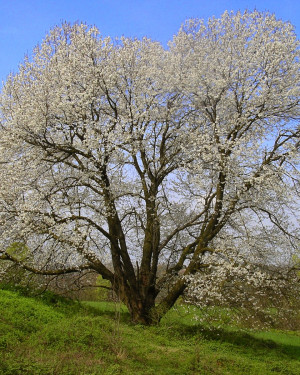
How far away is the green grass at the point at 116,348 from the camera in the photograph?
7547 millimetres

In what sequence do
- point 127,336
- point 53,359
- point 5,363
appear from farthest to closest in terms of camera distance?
1. point 127,336
2. point 53,359
3. point 5,363

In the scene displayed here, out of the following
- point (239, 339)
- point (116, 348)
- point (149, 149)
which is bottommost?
point (116, 348)

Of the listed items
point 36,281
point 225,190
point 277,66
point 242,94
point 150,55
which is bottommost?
point 36,281

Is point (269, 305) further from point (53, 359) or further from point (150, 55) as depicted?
point (150, 55)

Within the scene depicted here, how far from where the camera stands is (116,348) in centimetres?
881

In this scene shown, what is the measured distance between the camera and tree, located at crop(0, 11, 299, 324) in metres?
12.6

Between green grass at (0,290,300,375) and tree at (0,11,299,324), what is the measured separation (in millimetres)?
1786

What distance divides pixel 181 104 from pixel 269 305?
819cm

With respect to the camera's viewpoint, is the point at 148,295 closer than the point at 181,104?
Yes

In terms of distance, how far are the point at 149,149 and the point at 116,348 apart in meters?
8.10

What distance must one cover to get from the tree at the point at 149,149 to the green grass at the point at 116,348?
179cm

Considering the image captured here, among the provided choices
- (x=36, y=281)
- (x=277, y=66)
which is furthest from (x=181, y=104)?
(x=36, y=281)

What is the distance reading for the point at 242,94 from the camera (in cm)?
1361

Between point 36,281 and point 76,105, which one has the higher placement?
point 76,105
